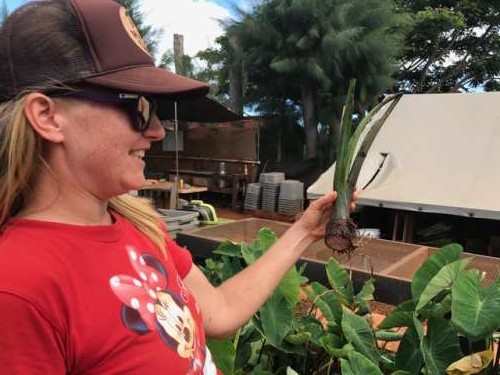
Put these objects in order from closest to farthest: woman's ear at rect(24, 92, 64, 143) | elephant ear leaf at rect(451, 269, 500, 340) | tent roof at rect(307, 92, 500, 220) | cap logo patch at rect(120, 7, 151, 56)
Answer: woman's ear at rect(24, 92, 64, 143)
cap logo patch at rect(120, 7, 151, 56)
elephant ear leaf at rect(451, 269, 500, 340)
tent roof at rect(307, 92, 500, 220)

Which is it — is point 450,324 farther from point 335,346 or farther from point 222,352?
point 222,352

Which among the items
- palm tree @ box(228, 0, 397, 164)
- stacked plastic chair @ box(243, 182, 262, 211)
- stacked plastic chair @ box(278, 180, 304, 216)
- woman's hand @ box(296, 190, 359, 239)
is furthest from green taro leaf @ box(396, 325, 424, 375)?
palm tree @ box(228, 0, 397, 164)

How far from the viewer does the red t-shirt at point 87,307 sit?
0.77 m

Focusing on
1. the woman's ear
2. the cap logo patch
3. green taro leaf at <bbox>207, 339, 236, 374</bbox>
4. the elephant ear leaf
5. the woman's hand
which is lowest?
green taro leaf at <bbox>207, 339, 236, 374</bbox>

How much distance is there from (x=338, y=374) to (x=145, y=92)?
55.6 inches

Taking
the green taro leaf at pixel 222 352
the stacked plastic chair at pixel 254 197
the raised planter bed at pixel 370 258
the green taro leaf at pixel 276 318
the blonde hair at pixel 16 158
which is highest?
the blonde hair at pixel 16 158

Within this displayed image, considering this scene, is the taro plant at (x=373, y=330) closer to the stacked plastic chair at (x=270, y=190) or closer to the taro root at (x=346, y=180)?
the taro root at (x=346, y=180)

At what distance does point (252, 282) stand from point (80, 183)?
0.64m

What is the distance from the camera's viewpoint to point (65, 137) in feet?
2.99

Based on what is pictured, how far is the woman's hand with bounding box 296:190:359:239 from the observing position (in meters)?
1.55

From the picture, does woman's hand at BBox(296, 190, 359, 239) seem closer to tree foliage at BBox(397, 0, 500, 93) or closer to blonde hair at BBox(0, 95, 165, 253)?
blonde hair at BBox(0, 95, 165, 253)

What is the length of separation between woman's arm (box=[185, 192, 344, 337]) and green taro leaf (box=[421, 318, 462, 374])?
0.49 metres

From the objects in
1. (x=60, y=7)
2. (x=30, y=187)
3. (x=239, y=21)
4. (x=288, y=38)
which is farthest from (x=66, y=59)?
(x=239, y=21)

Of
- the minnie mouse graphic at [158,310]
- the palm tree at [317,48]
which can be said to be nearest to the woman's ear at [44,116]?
the minnie mouse graphic at [158,310]
